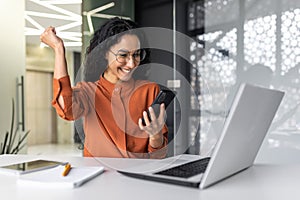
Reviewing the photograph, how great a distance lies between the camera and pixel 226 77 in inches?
115

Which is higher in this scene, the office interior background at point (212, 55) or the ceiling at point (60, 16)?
the ceiling at point (60, 16)

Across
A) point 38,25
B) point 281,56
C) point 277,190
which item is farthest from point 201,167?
point 38,25

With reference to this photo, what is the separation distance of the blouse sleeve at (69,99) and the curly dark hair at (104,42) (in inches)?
5.6

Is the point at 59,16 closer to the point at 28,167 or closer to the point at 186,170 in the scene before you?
the point at 28,167

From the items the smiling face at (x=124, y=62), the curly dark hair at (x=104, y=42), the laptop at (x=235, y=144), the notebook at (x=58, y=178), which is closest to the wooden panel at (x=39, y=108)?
the curly dark hair at (x=104, y=42)

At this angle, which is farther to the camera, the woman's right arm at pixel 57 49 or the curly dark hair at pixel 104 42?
the curly dark hair at pixel 104 42

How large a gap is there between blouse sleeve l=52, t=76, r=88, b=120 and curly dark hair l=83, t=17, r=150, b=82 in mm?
142

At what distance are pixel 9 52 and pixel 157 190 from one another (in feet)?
11.0

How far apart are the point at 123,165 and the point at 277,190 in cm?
43

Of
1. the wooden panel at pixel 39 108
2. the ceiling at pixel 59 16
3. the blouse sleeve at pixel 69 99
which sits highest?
the ceiling at pixel 59 16

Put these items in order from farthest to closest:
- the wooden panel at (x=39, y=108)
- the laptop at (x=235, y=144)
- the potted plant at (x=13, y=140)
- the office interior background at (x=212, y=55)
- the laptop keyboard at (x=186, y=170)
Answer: the wooden panel at (x=39, y=108) → the potted plant at (x=13, y=140) → the office interior background at (x=212, y=55) → the laptop keyboard at (x=186, y=170) → the laptop at (x=235, y=144)

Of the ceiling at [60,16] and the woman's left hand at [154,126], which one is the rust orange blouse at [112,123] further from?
the ceiling at [60,16]

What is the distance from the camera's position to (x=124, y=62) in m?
1.06

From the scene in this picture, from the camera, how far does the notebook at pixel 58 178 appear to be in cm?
65
